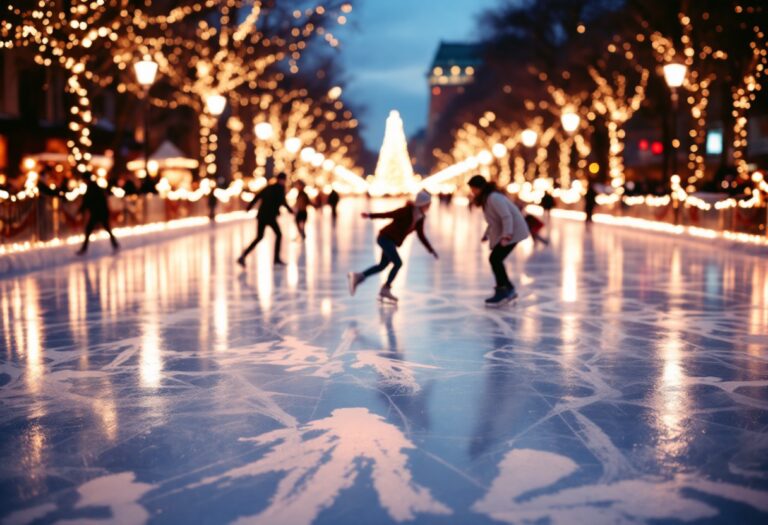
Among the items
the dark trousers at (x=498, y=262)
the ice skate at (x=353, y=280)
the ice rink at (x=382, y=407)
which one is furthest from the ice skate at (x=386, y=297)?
the dark trousers at (x=498, y=262)

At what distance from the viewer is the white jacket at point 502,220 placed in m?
12.2

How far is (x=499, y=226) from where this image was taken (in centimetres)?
1248

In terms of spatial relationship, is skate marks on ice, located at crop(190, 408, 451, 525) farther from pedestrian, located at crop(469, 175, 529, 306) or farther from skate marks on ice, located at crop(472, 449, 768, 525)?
pedestrian, located at crop(469, 175, 529, 306)

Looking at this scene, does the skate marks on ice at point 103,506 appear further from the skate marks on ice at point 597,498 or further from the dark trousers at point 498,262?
the dark trousers at point 498,262

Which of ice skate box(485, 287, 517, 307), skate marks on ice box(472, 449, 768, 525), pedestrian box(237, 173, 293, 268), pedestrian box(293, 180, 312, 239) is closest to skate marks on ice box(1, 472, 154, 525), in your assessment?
skate marks on ice box(472, 449, 768, 525)

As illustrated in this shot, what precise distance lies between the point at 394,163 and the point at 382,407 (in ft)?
282

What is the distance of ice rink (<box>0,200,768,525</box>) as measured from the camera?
182 inches

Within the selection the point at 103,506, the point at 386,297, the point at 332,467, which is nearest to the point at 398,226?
the point at 386,297

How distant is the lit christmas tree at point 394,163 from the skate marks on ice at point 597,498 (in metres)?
86.0

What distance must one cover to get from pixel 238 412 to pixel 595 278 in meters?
10.2

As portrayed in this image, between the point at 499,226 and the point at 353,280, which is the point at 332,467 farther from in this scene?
the point at 353,280

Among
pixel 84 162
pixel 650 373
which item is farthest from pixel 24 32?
pixel 650 373

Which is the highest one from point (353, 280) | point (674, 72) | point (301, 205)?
point (674, 72)

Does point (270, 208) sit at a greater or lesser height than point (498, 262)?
greater
